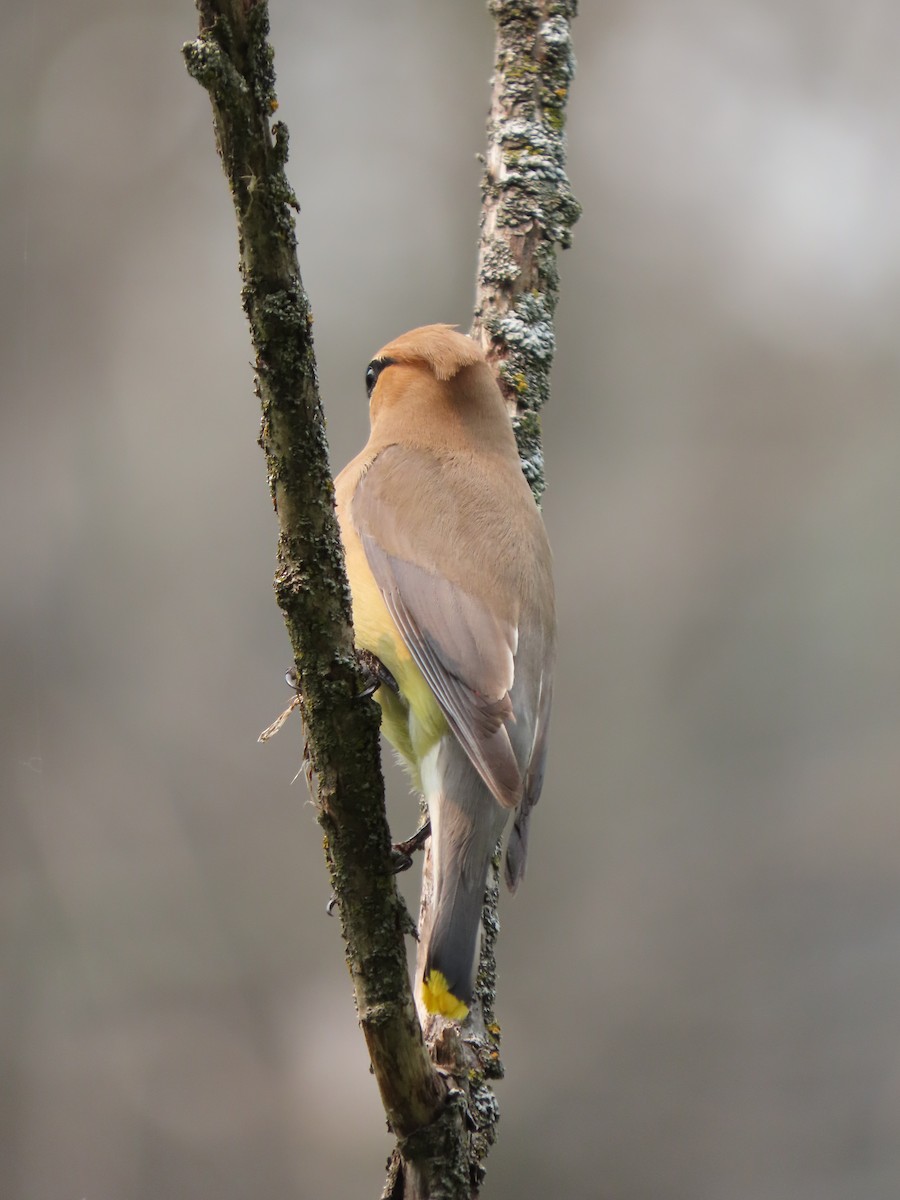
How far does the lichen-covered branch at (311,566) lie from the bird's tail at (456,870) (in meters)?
0.18

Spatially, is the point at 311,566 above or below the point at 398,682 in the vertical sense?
below

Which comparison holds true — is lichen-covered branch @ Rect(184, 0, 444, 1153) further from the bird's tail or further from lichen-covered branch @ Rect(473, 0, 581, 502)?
lichen-covered branch @ Rect(473, 0, 581, 502)

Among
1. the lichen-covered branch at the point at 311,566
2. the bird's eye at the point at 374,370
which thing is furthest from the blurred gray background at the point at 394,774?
the lichen-covered branch at the point at 311,566

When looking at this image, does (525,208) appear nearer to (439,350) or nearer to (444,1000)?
(439,350)

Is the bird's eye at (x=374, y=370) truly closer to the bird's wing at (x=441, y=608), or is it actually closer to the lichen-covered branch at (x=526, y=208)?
the lichen-covered branch at (x=526, y=208)

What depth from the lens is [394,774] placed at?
4738mm

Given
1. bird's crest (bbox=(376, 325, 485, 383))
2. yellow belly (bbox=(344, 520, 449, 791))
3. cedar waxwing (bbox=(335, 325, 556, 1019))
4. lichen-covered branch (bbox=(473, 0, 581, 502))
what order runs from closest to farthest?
1. cedar waxwing (bbox=(335, 325, 556, 1019))
2. yellow belly (bbox=(344, 520, 449, 791))
3. bird's crest (bbox=(376, 325, 485, 383))
4. lichen-covered branch (bbox=(473, 0, 581, 502))

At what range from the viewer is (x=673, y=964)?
4.95 meters

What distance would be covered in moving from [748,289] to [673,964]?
293 cm

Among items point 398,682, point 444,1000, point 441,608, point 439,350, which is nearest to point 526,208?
point 439,350

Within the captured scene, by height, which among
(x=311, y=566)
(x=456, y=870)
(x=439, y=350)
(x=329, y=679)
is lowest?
(x=456, y=870)

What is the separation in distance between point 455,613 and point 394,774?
2231 mm

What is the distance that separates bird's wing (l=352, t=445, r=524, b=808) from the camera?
2412 mm

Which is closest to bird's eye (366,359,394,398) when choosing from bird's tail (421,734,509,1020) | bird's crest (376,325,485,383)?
bird's crest (376,325,485,383)
